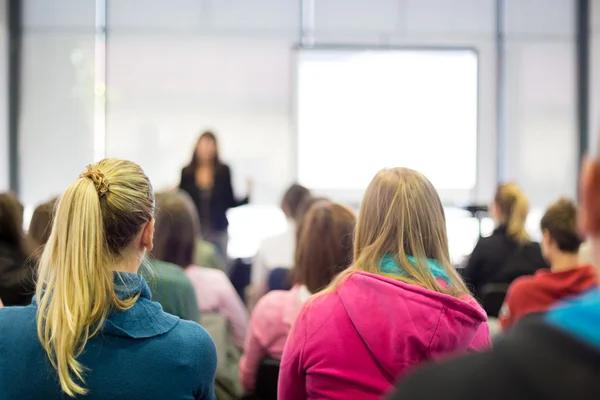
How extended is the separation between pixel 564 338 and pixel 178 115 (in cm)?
651

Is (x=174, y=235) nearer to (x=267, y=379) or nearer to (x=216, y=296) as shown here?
(x=216, y=296)

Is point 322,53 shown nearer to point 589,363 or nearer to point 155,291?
point 155,291

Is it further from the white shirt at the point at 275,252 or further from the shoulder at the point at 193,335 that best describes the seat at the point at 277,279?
the shoulder at the point at 193,335

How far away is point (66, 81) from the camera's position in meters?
6.85

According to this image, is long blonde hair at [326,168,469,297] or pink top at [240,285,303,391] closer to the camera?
long blonde hair at [326,168,469,297]

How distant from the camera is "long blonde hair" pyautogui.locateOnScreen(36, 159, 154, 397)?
141cm

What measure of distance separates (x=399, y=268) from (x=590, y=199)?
1129 millimetres

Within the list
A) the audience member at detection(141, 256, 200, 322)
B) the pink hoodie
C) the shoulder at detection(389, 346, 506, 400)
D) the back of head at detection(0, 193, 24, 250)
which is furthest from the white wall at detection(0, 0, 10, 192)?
the shoulder at detection(389, 346, 506, 400)

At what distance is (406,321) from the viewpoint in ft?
5.21

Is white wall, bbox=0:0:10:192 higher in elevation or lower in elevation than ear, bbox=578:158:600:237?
higher

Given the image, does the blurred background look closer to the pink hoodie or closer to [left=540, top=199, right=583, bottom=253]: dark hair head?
[left=540, top=199, right=583, bottom=253]: dark hair head

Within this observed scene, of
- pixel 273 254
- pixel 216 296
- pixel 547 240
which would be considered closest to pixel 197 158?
pixel 273 254

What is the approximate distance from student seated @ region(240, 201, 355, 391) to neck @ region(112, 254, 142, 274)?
0.99 meters

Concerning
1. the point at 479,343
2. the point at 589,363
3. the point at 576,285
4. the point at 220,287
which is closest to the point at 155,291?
the point at 220,287
